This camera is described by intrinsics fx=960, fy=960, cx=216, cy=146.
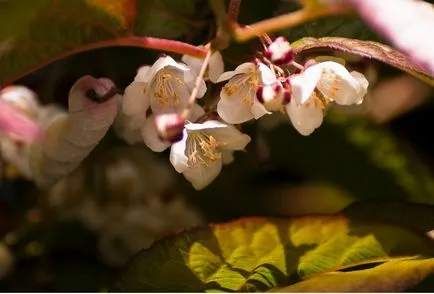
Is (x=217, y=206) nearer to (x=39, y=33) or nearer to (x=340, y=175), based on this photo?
(x=340, y=175)

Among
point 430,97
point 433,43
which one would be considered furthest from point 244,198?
point 433,43

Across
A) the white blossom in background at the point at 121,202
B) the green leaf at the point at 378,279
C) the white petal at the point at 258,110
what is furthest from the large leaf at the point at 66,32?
the white blossom in background at the point at 121,202

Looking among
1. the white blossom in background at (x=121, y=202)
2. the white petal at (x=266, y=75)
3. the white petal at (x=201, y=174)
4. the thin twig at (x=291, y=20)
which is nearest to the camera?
the thin twig at (x=291, y=20)

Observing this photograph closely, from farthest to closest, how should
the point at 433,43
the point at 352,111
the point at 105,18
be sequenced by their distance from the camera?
1. the point at 352,111
2. the point at 105,18
3. the point at 433,43

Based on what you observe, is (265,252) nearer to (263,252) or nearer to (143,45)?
(263,252)

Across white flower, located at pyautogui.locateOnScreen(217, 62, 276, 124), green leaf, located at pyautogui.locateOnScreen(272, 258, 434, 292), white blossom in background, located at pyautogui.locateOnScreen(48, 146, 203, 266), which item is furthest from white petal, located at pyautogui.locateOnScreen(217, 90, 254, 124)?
white blossom in background, located at pyautogui.locateOnScreen(48, 146, 203, 266)

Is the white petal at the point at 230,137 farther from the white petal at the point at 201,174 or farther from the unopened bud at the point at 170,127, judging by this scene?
the unopened bud at the point at 170,127

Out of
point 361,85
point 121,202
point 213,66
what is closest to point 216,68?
point 213,66
